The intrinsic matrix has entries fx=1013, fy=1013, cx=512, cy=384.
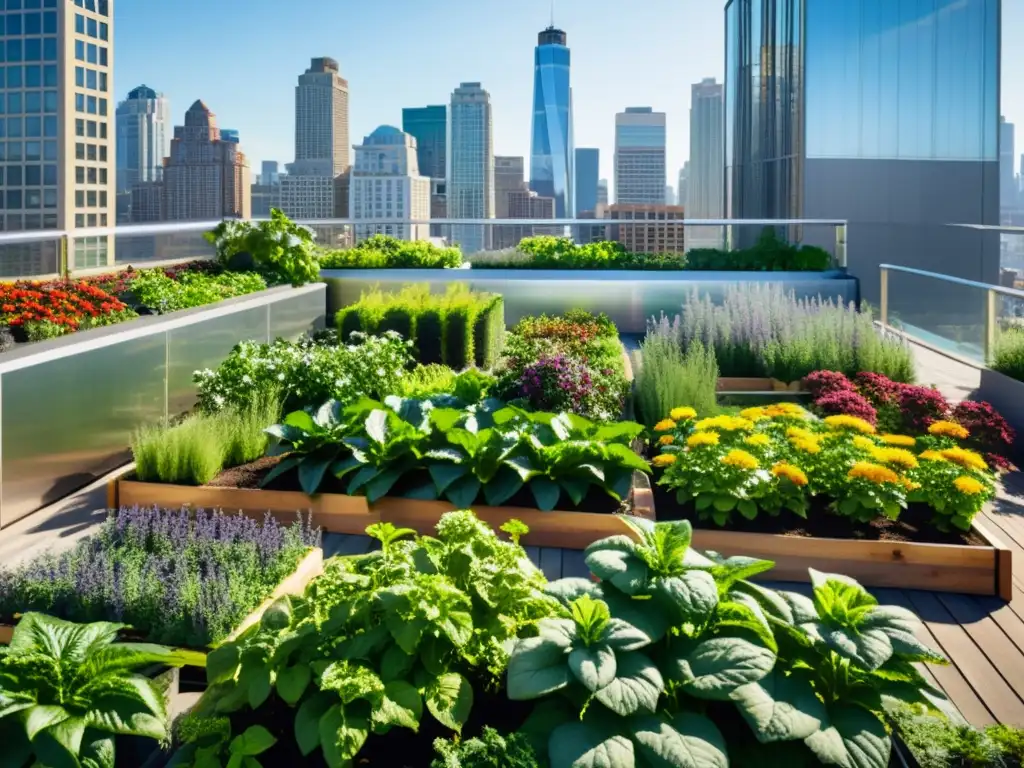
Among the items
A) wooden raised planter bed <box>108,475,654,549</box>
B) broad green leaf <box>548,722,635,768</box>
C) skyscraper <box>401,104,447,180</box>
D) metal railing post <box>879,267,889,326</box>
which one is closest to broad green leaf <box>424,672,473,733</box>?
broad green leaf <box>548,722,635,768</box>

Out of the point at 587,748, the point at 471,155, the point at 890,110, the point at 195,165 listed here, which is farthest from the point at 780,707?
the point at 471,155

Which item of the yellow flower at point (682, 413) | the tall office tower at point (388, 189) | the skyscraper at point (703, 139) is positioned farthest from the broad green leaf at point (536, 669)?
the skyscraper at point (703, 139)

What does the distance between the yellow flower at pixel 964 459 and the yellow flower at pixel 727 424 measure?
2.53ft

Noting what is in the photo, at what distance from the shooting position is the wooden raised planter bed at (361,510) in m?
3.98

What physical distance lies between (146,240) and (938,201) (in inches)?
537

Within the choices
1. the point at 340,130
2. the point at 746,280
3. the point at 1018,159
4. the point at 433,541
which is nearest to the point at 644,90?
the point at 1018,159

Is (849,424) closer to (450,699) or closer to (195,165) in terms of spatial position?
(450,699)

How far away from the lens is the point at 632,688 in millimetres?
1951

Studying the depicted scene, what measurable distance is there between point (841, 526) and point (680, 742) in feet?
7.28

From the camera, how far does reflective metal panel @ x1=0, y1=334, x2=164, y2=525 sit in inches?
167

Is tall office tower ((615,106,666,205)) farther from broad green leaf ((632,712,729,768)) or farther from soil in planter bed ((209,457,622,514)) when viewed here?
broad green leaf ((632,712,729,768))

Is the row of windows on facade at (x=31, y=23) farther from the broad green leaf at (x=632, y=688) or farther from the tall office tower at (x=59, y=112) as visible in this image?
the broad green leaf at (x=632, y=688)

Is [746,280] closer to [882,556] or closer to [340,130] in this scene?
[882,556]

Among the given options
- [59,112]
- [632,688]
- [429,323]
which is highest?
[59,112]
